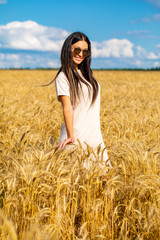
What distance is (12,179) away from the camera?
2.33 meters

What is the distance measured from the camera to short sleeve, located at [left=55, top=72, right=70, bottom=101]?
284 centimetres

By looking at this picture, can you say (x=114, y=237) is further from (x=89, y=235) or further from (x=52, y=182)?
(x=52, y=182)

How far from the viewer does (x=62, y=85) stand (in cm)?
286

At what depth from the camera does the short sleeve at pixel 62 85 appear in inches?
112

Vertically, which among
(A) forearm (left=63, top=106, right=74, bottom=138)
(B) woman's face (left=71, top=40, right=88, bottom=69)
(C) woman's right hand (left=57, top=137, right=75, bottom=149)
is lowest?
(C) woman's right hand (left=57, top=137, right=75, bottom=149)

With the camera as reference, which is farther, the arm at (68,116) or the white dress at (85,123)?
the white dress at (85,123)

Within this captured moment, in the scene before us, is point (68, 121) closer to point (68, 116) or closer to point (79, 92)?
point (68, 116)

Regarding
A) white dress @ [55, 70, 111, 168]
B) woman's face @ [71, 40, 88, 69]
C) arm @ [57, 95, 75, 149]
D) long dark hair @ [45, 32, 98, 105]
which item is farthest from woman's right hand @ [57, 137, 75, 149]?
woman's face @ [71, 40, 88, 69]

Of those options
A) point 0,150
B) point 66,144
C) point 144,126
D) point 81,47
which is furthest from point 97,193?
point 144,126

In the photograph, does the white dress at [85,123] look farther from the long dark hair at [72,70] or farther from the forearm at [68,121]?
the forearm at [68,121]

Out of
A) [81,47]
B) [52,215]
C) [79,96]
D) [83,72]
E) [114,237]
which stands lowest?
[114,237]

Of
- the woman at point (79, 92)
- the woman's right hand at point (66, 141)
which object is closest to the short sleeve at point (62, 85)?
the woman at point (79, 92)

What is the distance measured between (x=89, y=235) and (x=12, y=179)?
2.43ft

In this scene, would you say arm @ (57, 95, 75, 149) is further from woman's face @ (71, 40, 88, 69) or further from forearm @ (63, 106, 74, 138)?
woman's face @ (71, 40, 88, 69)
